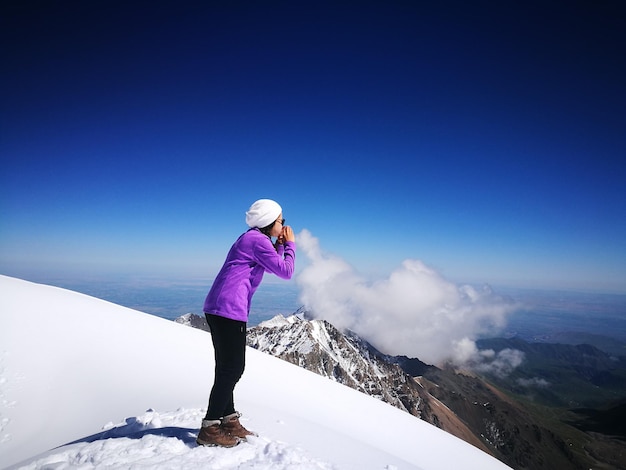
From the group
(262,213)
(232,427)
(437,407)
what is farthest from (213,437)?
(437,407)

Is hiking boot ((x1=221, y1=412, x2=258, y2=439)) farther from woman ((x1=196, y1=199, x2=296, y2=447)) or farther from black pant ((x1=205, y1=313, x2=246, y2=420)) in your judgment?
black pant ((x1=205, y1=313, x2=246, y2=420))

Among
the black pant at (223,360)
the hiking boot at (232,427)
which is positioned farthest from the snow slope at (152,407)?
the black pant at (223,360)

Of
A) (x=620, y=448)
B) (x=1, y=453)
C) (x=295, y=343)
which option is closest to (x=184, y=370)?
(x=1, y=453)

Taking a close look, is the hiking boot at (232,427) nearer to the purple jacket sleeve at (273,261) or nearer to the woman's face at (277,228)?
the purple jacket sleeve at (273,261)

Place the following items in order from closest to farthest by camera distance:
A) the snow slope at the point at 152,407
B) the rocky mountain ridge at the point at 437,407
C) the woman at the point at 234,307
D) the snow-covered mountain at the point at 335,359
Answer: the snow slope at the point at 152,407
the woman at the point at 234,307
the snow-covered mountain at the point at 335,359
the rocky mountain ridge at the point at 437,407

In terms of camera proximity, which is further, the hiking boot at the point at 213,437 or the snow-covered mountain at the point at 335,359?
the snow-covered mountain at the point at 335,359

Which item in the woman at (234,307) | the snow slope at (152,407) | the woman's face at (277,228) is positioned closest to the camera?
the snow slope at (152,407)

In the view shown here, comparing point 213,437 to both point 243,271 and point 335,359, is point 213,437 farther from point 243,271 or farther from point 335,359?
point 335,359

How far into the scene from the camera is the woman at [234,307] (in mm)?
3348

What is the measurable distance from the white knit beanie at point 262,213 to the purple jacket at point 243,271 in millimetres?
111

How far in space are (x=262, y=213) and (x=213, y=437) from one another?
2390 mm

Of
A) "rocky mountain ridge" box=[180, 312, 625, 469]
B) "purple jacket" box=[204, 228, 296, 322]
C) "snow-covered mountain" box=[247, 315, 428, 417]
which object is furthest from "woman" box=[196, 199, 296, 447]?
"snow-covered mountain" box=[247, 315, 428, 417]

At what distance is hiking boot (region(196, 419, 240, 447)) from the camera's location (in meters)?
3.27

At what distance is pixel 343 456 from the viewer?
12.2 ft
